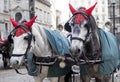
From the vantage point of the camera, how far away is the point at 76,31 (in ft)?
24.0

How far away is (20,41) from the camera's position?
24.6ft

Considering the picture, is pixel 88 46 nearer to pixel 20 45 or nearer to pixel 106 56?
pixel 106 56

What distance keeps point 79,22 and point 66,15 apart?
79.0 metres

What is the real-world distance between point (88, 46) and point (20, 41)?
1.34 metres

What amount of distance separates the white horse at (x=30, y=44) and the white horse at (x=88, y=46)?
0.71m

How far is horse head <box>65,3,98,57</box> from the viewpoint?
7203 millimetres

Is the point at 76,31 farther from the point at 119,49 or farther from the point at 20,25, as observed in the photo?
the point at 119,49

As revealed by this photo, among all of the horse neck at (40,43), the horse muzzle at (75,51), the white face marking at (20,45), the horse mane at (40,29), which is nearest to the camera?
the horse muzzle at (75,51)

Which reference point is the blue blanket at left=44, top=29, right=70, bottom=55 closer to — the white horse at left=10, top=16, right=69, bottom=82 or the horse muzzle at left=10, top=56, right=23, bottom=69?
the white horse at left=10, top=16, right=69, bottom=82

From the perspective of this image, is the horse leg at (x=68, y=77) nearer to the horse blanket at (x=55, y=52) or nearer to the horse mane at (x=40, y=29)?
the horse blanket at (x=55, y=52)

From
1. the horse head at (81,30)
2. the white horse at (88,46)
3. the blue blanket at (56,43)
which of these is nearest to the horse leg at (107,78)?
the white horse at (88,46)

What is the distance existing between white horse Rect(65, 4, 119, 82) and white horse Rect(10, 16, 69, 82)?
709 millimetres

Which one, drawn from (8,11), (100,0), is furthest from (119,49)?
(100,0)

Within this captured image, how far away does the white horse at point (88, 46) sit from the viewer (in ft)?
24.0
